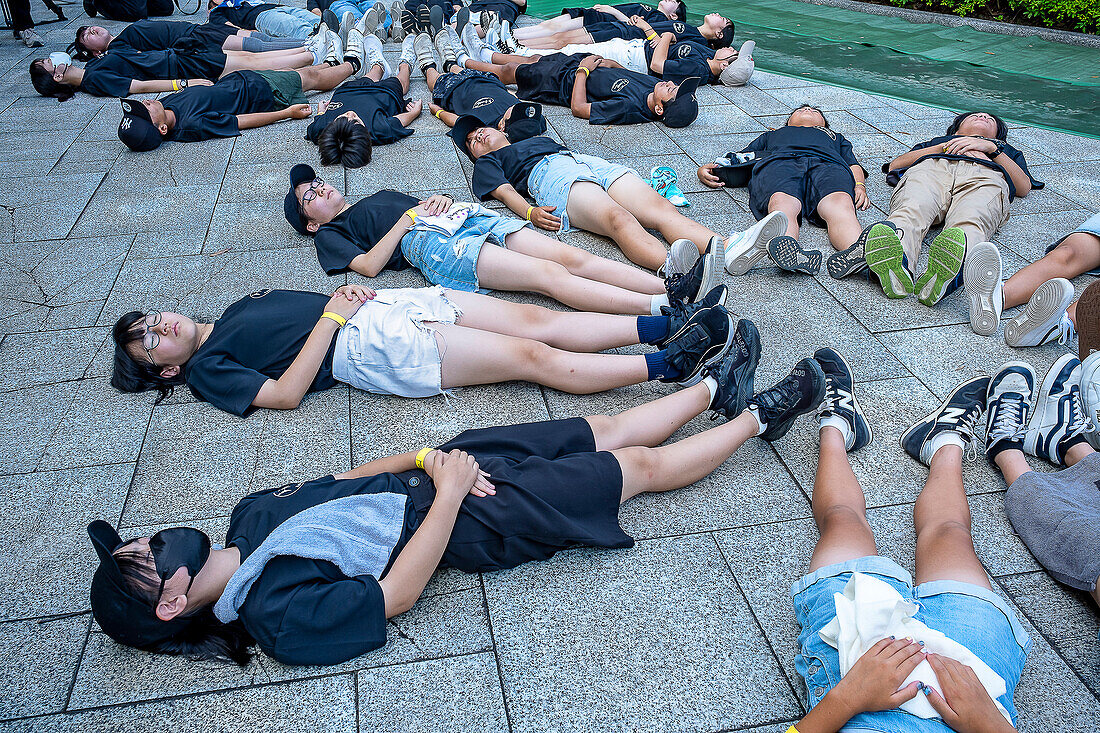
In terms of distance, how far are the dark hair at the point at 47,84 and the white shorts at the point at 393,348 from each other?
578cm

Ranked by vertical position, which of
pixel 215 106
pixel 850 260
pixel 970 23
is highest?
pixel 970 23

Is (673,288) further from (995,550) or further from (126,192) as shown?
(126,192)

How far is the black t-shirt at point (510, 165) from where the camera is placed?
184 inches

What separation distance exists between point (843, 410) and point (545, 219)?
7.01ft

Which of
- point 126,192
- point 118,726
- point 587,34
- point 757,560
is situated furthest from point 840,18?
point 118,726

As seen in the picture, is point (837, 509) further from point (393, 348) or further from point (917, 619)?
point (393, 348)

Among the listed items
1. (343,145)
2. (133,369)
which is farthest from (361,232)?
(343,145)

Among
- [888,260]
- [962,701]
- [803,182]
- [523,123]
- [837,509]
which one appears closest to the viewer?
[962,701]

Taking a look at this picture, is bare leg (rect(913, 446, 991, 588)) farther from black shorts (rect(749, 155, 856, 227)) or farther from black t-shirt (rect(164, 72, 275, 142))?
black t-shirt (rect(164, 72, 275, 142))

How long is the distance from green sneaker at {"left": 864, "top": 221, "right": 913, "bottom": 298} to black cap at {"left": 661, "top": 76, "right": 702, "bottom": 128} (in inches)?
95.3

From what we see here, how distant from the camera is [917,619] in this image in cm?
200

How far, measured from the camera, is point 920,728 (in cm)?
172

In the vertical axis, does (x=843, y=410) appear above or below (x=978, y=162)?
below

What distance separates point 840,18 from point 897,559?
369 inches
